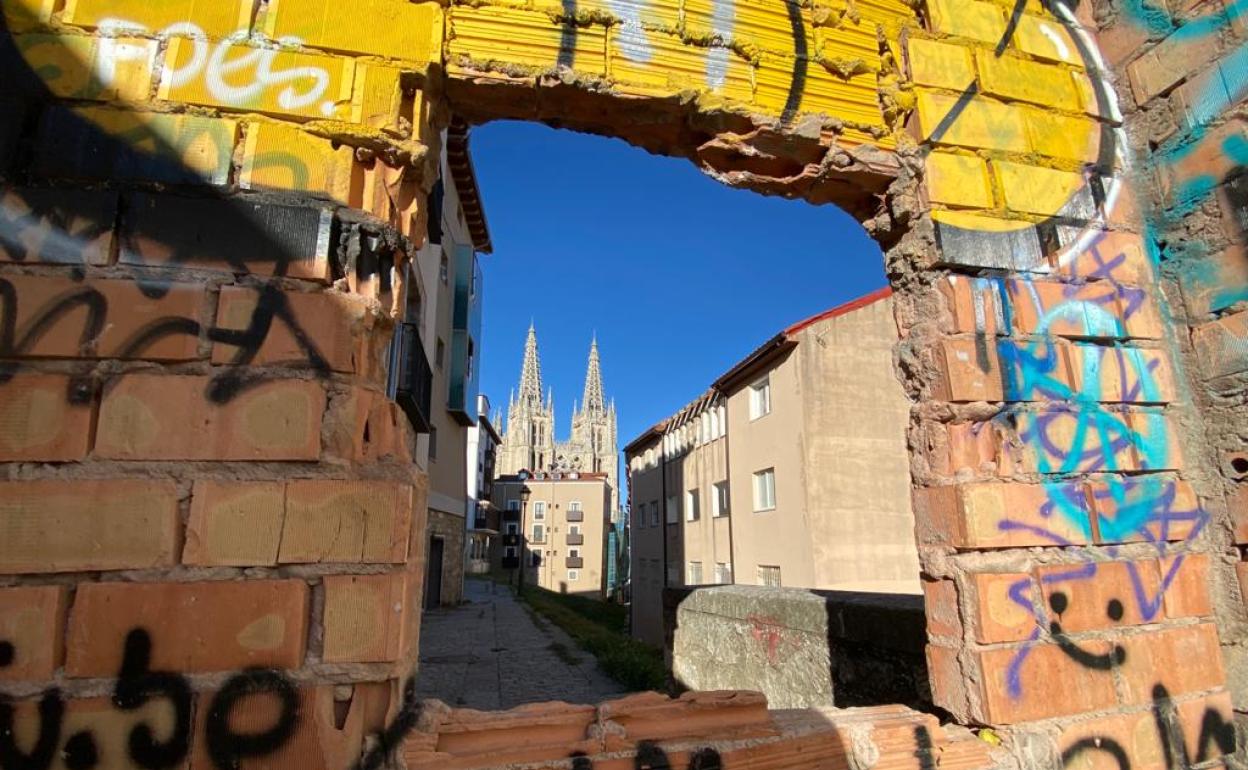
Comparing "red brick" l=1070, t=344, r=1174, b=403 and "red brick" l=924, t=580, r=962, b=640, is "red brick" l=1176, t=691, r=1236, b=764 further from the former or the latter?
"red brick" l=1070, t=344, r=1174, b=403

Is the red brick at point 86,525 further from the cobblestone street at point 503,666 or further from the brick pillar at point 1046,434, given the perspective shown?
the cobblestone street at point 503,666

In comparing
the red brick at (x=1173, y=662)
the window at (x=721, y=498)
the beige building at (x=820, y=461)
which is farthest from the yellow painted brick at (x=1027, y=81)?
the window at (x=721, y=498)

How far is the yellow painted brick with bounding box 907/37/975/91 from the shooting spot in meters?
2.65

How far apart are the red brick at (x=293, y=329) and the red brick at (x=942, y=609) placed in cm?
206

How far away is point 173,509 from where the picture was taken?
5.47ft

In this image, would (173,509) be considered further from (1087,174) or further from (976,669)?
(1087,174)

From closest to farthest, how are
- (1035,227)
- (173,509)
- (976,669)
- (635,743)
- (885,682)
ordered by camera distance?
(173,509)
(635,743)
(976,669)
(1035,227)
(885,682)

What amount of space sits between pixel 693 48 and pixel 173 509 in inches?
87.3

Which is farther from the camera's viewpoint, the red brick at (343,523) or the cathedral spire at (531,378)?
the cathedral spire at (531,378)

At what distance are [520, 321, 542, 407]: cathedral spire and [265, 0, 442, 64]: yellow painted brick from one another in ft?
234

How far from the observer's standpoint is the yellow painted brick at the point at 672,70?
228 cm

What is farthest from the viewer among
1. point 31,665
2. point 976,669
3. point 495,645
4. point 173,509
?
point 495,645

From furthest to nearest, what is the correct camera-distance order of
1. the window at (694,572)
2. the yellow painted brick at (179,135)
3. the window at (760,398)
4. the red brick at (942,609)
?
the window at (694,572) < the window at (760,398) < the red brick at (942,609) < the yellow painted brick at (179,135)

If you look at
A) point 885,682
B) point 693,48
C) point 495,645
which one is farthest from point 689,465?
point 693,48
